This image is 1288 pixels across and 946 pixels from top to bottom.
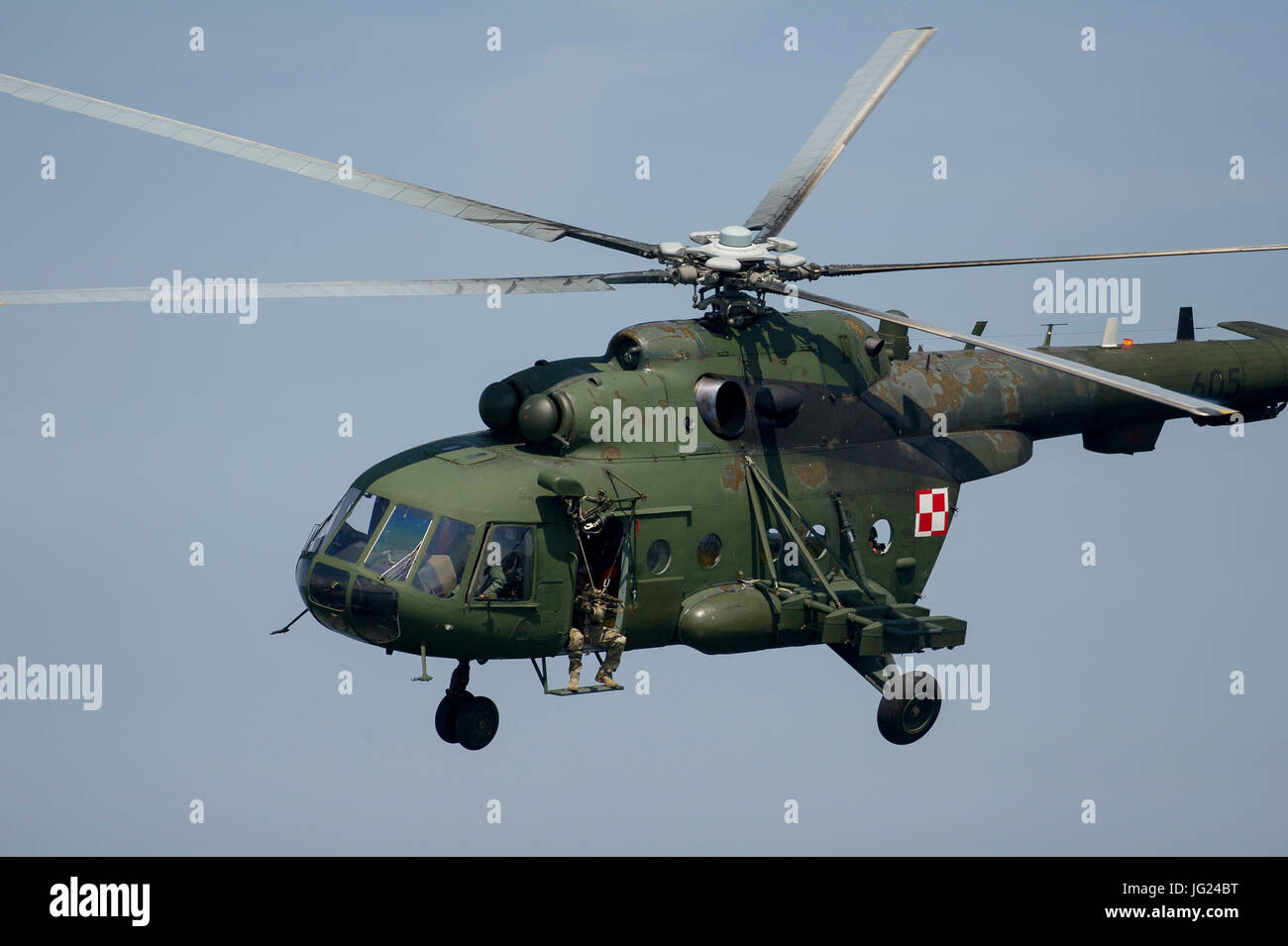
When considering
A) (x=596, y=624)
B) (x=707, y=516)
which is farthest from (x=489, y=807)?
(x=707, y=516)

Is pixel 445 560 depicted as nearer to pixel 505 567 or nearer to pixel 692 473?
pixel 505 567

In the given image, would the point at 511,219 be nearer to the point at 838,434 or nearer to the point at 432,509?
the point at 432,509

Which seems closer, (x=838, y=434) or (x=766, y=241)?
(x=766, y=241)

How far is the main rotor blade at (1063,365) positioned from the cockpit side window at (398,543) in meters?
4.63

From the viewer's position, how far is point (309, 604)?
20.7 m

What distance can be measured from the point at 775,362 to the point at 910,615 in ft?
10.9

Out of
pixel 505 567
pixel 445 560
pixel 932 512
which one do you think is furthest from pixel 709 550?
pixel 932 512

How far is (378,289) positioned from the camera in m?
19.7

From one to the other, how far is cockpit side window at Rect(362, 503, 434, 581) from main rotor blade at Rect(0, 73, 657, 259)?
128 inches

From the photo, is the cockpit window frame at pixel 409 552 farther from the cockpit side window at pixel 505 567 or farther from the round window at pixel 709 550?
Answer: the round window at pixel 709 550

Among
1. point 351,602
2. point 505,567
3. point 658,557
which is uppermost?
point 658,557

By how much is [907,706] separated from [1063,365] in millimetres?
4786

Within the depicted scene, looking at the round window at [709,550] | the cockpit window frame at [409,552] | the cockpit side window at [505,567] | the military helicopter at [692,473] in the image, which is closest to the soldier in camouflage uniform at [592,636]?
the military helicopter at [692,473]

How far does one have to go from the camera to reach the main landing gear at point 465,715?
21297mm
